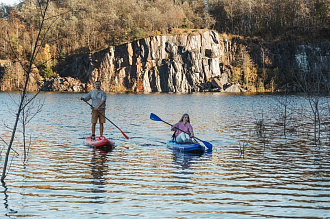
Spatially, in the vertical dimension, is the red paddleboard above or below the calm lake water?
above

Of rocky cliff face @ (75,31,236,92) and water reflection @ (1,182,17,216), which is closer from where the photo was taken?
water reflection @ (1,182,17,216)

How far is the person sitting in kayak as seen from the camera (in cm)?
2019

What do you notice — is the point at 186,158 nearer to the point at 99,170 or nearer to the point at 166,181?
the point at 99,170

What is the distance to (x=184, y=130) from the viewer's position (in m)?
20.9

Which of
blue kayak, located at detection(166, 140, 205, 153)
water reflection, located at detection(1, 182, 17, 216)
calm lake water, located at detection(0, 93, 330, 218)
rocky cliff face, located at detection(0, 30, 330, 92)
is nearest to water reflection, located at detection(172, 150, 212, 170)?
calm lake water, located at detection(0, 93, 330, 218)

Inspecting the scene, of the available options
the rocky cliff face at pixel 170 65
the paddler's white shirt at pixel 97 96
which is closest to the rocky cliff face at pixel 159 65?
the rocky cliff face at pixel 170 65

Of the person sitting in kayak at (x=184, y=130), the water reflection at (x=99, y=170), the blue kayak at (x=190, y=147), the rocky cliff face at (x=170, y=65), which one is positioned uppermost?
the rocky cliff face at (x=170, y=65)

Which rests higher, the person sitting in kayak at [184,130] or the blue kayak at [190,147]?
the person sitting in kayak at [184,130]

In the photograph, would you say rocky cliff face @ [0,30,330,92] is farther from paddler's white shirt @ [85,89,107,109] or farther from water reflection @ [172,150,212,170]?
water reflection @ [172,150,212,170]

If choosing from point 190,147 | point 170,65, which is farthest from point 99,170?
point 170,65

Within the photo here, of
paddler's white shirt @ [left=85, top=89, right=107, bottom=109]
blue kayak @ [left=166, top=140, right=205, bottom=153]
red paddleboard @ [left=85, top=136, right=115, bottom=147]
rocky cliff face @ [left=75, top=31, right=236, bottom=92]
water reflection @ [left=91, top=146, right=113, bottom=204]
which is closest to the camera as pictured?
water reflection @ [left=91, top=146, right=113, bottom=204]

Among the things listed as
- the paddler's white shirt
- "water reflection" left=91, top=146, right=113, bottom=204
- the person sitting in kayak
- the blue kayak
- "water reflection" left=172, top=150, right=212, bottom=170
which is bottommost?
"water reflection" left=172, top=150, right=212, bottom=170

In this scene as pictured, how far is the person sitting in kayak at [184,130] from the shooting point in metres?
20.2

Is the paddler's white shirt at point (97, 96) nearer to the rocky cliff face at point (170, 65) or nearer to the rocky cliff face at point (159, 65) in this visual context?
the rocky cliff face at point (170, 65)
